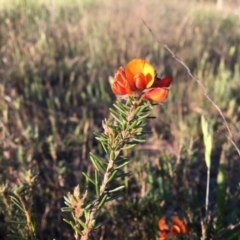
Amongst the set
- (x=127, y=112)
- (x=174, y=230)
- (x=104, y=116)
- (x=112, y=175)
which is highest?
(x=127, y=112)

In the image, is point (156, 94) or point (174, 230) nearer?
point (156, 94)

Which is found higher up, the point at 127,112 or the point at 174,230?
the point at 127,112

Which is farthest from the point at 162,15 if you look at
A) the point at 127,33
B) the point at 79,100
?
the point at 79,100

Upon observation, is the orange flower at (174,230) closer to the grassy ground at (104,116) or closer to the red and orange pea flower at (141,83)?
the grassy ground at (104,116)

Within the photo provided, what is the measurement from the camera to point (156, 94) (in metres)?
0.84

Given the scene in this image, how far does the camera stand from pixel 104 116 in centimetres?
266

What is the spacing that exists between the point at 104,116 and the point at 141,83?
181 centimetres

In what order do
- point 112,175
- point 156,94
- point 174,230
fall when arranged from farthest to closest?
point 174,230 → point 112,175 → point 156,94

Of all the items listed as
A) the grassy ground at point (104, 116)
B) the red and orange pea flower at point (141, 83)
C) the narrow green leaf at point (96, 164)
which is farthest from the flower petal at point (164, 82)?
the grassy ground at point (104, 116)

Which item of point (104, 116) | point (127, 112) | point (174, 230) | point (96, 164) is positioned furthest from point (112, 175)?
point (104, 116)

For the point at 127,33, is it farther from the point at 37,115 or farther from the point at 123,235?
the point at 123,235

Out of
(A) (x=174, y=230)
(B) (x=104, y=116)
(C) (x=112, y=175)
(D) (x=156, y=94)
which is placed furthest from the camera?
(B) (x=104, y=116)

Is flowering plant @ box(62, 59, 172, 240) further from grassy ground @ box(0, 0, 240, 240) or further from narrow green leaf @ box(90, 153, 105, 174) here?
grassy ground @ box(0, 0, 240, 240)

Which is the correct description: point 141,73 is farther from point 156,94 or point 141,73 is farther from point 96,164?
point 96,164
